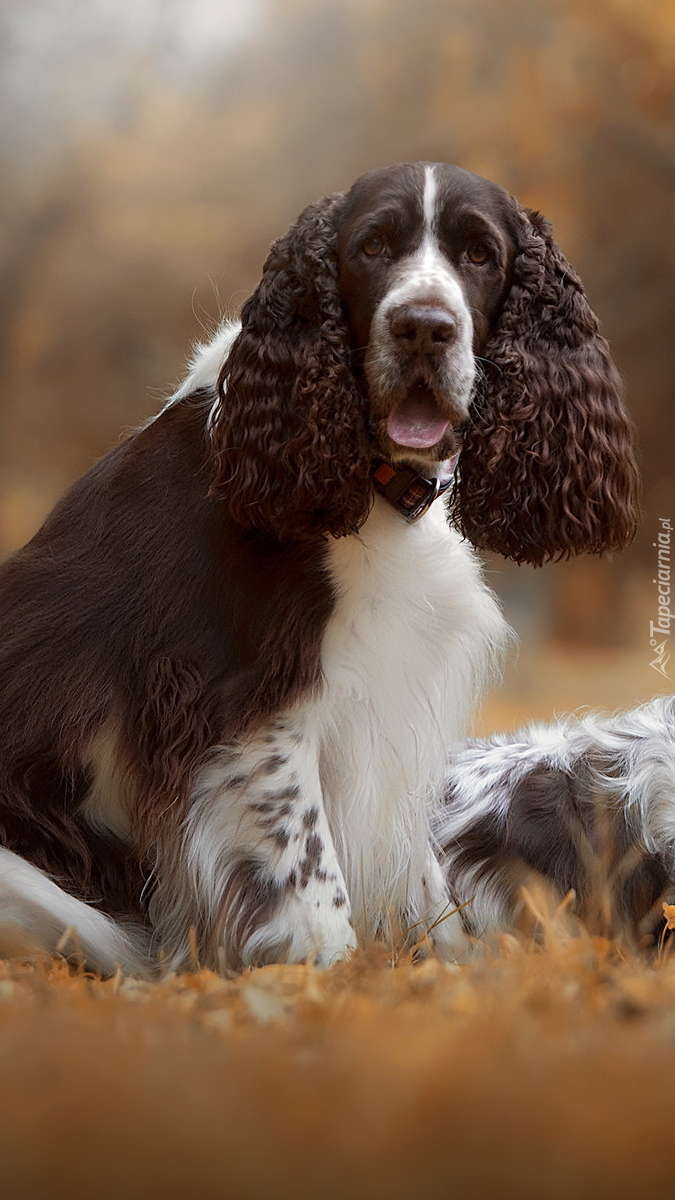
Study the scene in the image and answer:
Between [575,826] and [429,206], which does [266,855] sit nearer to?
[575,826]

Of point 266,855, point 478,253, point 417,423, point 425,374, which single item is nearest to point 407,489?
point 417,423

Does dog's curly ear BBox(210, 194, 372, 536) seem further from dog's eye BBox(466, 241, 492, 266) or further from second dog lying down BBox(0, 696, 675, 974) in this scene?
second dog lying down BBox(0, 696, 675, 974)

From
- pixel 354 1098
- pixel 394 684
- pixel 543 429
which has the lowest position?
pixel 354 1098

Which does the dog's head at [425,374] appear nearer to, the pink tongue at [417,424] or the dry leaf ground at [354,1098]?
the pink tongue at [417,424]

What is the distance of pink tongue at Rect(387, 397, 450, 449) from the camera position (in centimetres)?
239

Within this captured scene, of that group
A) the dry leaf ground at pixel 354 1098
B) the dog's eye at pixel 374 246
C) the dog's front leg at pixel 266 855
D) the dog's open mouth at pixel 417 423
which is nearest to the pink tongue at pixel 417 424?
the dog's open mouth at pixel 417 423

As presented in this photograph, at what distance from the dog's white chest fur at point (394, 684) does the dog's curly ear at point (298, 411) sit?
0.11 m

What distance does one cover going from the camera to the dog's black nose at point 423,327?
7.44 ft

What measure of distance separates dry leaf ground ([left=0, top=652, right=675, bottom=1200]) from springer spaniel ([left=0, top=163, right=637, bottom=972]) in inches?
31.3

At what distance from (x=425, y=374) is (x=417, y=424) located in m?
0.11

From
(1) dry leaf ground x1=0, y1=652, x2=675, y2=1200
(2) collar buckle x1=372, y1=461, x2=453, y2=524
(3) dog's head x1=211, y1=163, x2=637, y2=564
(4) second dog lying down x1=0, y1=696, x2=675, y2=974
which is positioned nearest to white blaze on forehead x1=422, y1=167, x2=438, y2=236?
(3) dog's head x1=211, y1=163, x2=637, y2=564

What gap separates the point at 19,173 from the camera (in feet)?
18.4

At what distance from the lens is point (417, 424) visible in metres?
2.40

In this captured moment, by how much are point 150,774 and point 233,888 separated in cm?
26
